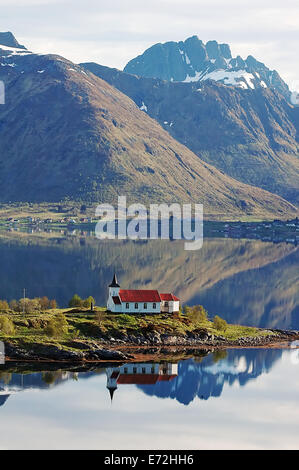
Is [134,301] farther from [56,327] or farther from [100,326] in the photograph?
[56,327]

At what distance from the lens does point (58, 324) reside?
88562 millimetres

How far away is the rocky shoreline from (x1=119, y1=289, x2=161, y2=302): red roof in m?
5.95

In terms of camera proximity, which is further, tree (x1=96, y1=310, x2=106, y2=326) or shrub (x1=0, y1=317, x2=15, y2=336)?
tree (x1=96, y1=310, x2=106, y2=326)

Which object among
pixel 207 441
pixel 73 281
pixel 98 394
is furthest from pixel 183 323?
pixel 73 281

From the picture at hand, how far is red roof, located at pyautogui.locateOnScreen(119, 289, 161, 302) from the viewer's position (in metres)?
97.1

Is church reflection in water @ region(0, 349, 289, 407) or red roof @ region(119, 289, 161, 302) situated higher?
red roof @ region(119, 289, 161, 302)

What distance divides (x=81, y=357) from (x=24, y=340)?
20.6ft

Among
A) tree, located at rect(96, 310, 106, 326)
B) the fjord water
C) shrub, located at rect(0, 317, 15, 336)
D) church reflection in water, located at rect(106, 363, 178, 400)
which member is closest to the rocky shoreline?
shrub, located at rect(0, 317, 15, 336)

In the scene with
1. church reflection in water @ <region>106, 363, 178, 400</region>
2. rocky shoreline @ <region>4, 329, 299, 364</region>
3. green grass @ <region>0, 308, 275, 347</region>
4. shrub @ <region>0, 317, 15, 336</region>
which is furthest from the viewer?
green grass @ <region>0, 308, 275, 347</region>

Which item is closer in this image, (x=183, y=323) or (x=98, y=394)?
(x=98, y=394)

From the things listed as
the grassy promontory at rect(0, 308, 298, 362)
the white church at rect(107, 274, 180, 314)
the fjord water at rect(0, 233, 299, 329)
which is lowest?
the fjord water at rect(0, 233, 299, 329)

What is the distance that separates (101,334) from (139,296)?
908cm

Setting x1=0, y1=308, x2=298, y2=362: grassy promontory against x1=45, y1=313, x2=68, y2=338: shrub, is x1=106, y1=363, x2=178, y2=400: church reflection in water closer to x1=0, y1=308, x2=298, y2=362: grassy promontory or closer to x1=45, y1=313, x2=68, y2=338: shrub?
x1=0, y1=308, x2=298, y2=362: grassy promontory

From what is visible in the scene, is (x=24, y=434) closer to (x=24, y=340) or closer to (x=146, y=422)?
(x=146, y=422)
